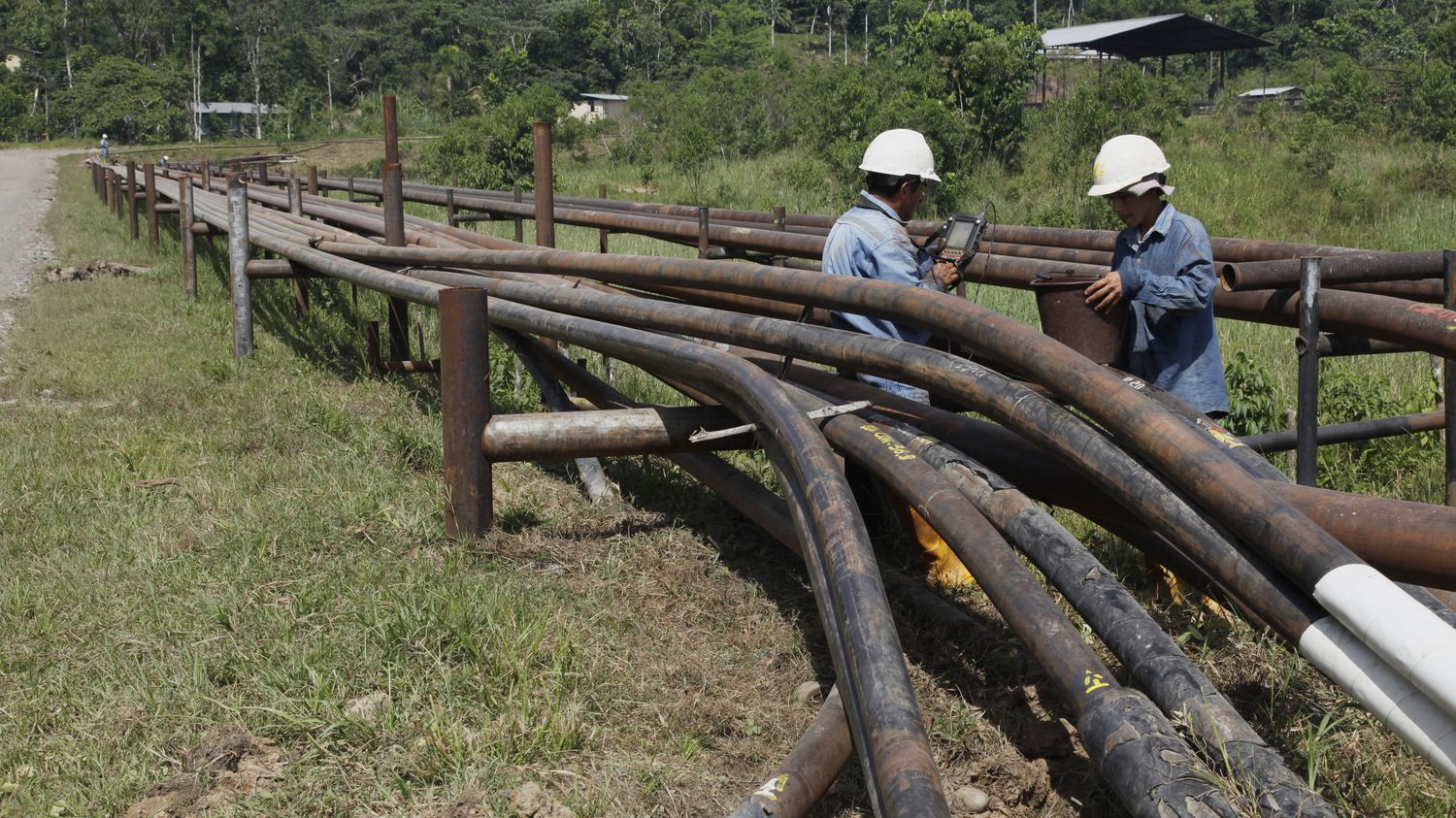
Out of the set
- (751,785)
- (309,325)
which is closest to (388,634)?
(751,785)

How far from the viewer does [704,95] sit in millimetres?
33562

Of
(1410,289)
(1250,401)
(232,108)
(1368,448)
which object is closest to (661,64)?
(232,108)

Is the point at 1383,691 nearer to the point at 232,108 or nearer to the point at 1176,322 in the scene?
the point at 1176,322

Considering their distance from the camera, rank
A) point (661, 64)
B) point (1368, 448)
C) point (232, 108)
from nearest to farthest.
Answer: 1. point (1368, 448)
2. point (232, 108)
3. point (661, 64)

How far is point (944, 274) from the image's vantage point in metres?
4.22

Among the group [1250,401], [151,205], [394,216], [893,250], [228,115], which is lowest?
[1250,401]

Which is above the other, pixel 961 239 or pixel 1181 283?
pixel 961 239

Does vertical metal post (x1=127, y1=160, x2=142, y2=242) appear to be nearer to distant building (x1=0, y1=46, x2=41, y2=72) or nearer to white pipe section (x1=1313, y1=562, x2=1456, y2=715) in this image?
white pipe section (x1=1313, y1=562, x2=1456, y2=715)

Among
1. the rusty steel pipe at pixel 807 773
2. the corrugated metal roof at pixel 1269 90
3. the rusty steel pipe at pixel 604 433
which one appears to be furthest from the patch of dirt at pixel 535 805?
the corrugated metal roof at pixel 1269 90

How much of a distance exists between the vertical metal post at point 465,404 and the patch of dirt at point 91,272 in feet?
36.9

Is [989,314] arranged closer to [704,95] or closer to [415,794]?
[415,794]

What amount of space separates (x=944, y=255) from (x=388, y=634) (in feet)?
7.40

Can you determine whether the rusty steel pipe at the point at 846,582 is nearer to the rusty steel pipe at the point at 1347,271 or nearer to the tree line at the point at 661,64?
the rusty steel pipe at the point at 1347,271

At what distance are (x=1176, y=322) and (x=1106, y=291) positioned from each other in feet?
1.24
